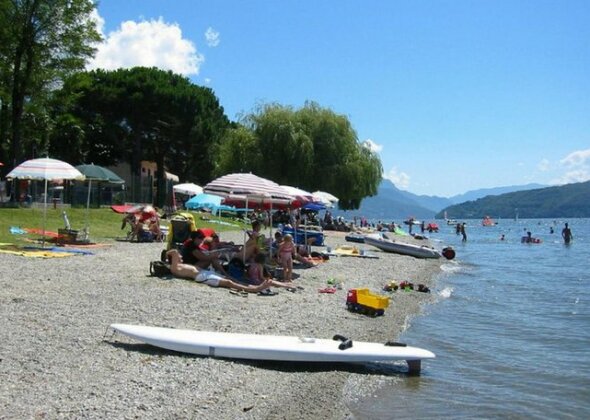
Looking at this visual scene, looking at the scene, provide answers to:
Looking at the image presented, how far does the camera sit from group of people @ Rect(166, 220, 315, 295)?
41.5 feet

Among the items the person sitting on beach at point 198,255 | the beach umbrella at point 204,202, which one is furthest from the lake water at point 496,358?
the beach umbrella at point 204,202

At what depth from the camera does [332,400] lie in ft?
23.8

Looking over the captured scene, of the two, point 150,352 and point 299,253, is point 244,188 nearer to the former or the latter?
point 299,253

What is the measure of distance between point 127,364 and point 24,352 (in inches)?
45.3

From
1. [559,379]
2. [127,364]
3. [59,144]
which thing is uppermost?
[59,144]

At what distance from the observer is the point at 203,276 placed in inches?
497

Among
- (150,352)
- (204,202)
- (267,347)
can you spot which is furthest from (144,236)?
(267,347)

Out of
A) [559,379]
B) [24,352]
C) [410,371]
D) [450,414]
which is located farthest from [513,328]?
[24,352]

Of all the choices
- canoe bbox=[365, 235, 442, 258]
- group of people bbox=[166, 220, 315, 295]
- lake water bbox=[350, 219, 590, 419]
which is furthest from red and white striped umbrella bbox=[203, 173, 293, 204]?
canoe bbox=[365, 235, 442, 258]

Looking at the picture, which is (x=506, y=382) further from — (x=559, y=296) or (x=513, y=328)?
(x=559, y=296)

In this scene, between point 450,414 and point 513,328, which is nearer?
point 450,414

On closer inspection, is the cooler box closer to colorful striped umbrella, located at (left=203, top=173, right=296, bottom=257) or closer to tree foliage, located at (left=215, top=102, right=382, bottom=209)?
colorful striped umbrella, located at (left=203, top=173, right=296, bottom=257)

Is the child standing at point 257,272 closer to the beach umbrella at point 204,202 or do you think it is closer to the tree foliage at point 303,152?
the beach umbrella at point 204,202

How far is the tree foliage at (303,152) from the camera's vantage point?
4069 cm
